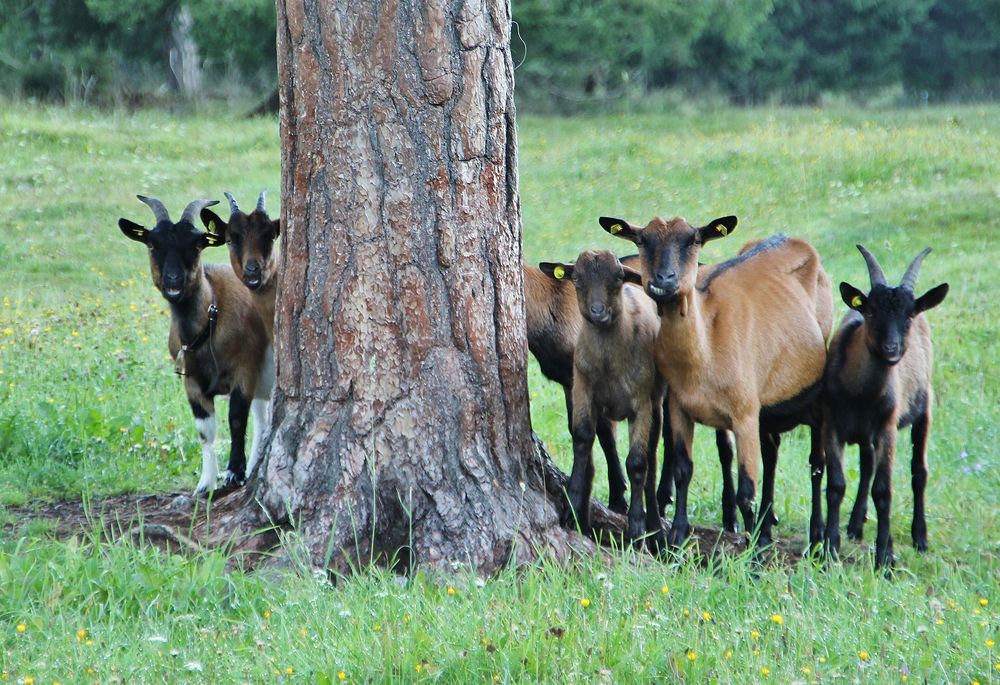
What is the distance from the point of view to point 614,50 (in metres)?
28.6

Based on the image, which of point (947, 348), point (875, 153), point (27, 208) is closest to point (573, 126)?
point (875, 153)

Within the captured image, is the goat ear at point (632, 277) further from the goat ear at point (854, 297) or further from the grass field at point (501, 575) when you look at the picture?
the grass field at point (501, 575)

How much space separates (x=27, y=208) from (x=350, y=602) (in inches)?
554

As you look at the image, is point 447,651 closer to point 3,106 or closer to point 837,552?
point 837,552

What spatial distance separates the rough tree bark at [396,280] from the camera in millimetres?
5148

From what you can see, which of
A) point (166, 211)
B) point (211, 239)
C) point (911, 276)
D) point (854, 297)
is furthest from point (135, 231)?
point (911, 276)

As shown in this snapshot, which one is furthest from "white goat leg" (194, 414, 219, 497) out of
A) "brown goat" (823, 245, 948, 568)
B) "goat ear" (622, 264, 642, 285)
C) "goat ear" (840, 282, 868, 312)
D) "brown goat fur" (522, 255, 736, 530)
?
"goat ear" (840, 282, 868, 312)

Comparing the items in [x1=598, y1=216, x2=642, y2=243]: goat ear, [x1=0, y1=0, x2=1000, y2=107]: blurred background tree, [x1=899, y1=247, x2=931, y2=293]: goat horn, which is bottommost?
[x1=899, y1=247, x2=931, y2=293]: goat horn

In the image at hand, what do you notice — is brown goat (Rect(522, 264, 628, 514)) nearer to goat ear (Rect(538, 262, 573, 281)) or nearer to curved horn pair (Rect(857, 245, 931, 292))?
goat ear (Rect(538, 262, 573, 281))

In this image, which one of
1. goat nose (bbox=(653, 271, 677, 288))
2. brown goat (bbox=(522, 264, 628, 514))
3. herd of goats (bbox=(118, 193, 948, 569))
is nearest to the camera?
goat nose (bbox=(653, 271, 677, 288))

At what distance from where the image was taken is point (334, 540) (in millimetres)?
5148

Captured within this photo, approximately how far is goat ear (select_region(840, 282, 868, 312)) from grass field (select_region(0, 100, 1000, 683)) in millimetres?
1354

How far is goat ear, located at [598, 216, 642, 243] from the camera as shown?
5789 mm

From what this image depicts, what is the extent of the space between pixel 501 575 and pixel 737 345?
1.86 metres
